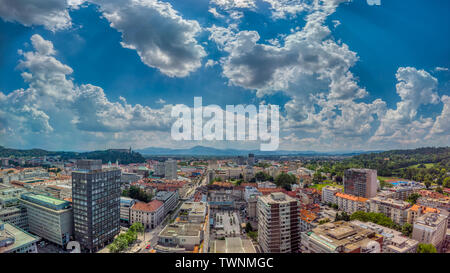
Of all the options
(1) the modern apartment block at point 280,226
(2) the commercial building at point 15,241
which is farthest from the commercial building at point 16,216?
(1) the modern apartment block at point 280,226

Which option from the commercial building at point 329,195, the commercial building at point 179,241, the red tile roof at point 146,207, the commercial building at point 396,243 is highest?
the commercial building at point 179,241

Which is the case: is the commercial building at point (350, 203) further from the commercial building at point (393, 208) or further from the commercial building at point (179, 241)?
the commercial building at point (179, 241)

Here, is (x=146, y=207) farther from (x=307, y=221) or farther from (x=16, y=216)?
(x=307, y=221)

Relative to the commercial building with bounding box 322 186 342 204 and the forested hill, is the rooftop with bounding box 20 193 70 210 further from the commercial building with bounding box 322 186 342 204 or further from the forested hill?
the forested hill

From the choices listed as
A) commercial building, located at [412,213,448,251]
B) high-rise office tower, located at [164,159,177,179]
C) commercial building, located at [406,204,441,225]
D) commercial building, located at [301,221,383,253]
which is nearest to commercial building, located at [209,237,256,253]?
commercial building, located at [301,221,383,253]

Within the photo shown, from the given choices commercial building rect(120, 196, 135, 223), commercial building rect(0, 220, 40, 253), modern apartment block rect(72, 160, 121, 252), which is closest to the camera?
commercial building rect(0, 220, 40, 253)

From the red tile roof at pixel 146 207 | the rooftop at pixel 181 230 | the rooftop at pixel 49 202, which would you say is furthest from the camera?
the red tile roof at pixel 146 207
